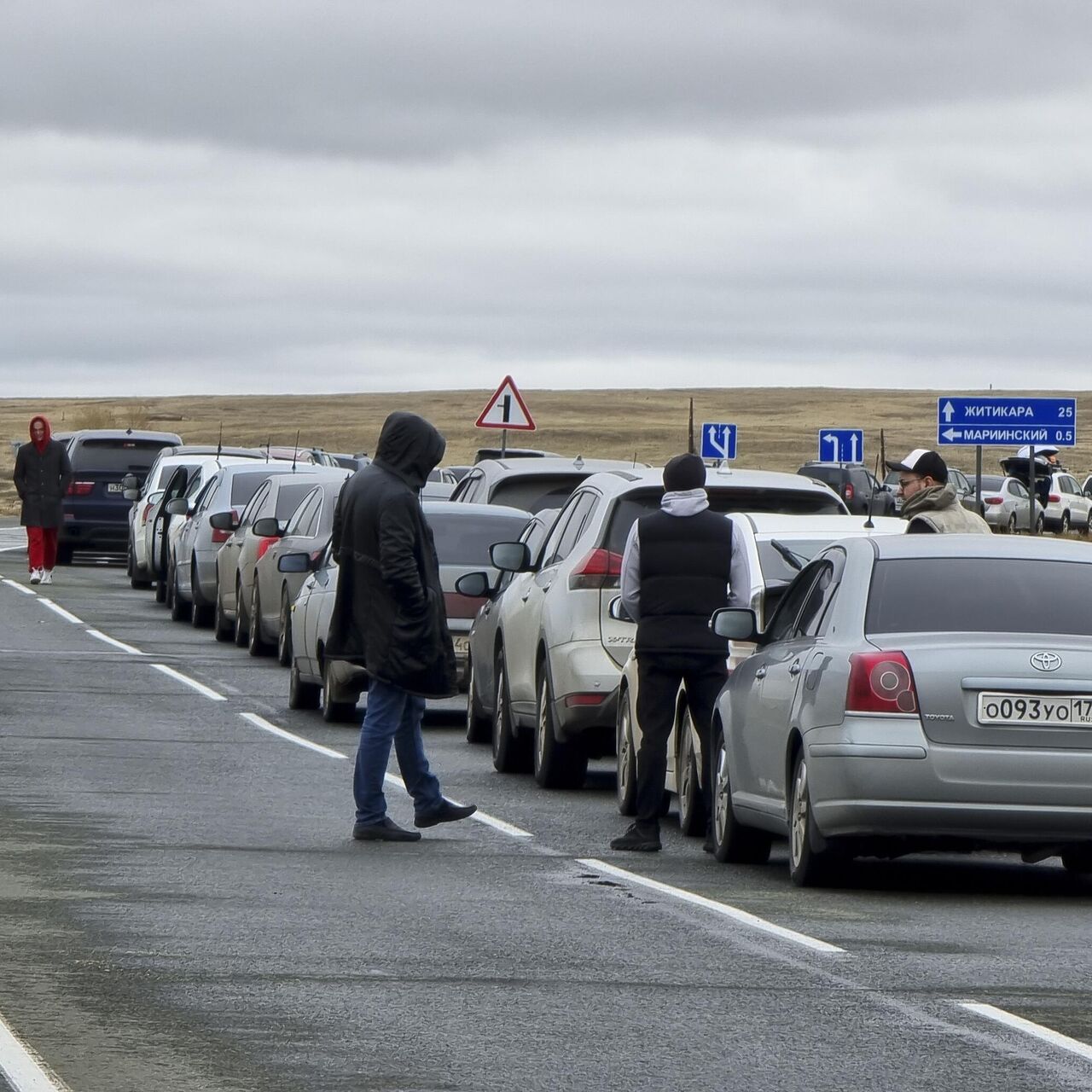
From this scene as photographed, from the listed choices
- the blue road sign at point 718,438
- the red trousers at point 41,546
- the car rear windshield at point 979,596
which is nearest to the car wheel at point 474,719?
the car rear windshield at point 979,596

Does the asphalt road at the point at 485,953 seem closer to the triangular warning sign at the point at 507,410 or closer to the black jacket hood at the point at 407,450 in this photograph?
the black jacket hood at the point at 407,450

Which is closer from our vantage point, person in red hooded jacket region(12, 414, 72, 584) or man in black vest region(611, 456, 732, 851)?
man in black vest region(611, 456, 732, 851)

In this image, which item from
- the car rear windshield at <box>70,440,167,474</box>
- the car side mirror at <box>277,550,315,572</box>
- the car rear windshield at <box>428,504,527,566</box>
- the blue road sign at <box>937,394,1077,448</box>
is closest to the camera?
the car rear windshield at <box>428,504,527,566</box>

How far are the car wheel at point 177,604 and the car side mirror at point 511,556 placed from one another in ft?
48.9

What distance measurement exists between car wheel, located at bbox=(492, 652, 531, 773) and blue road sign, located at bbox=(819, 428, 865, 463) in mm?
32324

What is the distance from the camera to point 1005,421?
37781 millimetres

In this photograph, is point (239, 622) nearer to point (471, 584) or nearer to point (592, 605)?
point (471, 584)

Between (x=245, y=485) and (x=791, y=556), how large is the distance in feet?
54.1

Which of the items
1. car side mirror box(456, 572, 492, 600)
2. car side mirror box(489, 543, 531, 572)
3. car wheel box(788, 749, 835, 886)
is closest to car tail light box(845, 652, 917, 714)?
car wheel box(788, 749, 835, 886)

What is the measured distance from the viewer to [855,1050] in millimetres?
7027

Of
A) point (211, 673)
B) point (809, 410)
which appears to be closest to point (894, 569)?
point (211, 673)

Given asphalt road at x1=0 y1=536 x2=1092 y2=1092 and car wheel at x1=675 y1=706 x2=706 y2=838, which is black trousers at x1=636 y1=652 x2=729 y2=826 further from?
Answer: car wheel at x1=675 y1=706 x2=706 y2=838

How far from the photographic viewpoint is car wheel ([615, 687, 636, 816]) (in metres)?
13.3

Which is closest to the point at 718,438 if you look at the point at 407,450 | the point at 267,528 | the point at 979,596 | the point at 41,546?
the point at 41,546
